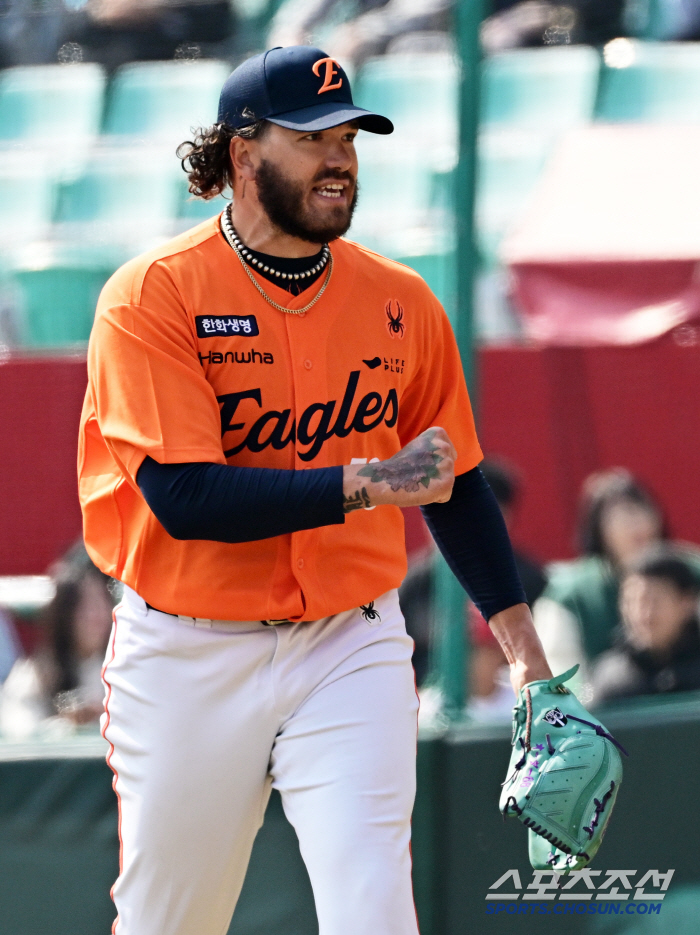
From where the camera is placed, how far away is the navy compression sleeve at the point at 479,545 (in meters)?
2.38

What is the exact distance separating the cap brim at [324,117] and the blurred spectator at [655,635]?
2.03m

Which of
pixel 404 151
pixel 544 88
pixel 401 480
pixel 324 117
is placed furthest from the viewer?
pixel 544 88

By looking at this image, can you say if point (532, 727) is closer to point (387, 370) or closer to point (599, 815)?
point (599, 815)

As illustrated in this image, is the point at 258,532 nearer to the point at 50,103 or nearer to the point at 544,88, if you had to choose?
the point at 50,103

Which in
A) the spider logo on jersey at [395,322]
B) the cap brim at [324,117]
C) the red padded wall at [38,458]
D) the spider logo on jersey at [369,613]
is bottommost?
the red padded wall at [38,458]

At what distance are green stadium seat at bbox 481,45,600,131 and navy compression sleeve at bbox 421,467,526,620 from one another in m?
5.11

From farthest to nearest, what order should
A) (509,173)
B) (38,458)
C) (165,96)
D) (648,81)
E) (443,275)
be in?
(165,96)
(648,81)
(509,173)
(38,458)
(443,275)

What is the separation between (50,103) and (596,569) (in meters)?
4.62

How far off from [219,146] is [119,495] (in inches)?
26.3

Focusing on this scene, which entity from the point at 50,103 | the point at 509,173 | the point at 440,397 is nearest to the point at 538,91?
the point at 509,173

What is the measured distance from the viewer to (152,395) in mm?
2072

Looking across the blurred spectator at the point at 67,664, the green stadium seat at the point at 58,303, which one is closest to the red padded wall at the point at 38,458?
the blurred spectator at the point at 67,664

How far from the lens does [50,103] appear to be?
23.4 feet

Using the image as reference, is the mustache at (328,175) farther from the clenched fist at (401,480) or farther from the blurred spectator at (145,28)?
the blurred spectator at (145,28)
